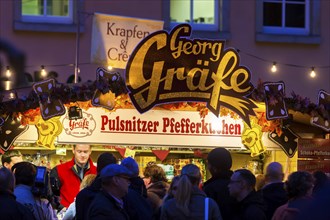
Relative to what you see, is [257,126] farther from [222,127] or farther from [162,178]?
[162,178]

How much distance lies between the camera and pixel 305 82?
15578mm

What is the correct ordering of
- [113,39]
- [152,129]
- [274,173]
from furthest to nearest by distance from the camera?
[113,39] → [152,129] → [274,173]

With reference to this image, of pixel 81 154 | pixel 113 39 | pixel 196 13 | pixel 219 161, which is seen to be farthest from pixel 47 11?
pixel 219 161

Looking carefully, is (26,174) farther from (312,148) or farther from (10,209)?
(312,148)

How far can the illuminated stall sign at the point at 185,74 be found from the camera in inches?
427

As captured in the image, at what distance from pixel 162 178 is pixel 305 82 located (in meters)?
7.27

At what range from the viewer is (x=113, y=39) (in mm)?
11703

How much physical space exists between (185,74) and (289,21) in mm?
5480

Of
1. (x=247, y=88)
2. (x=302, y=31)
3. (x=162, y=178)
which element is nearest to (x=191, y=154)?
(x=247, y=88)

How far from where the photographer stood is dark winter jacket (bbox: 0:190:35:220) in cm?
632

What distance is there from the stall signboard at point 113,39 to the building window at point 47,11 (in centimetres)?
301

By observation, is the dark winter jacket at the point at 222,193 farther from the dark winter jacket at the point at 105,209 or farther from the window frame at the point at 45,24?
the window frame at the point at 45,24

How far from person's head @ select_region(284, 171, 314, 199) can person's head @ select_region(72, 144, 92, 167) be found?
12.0ft

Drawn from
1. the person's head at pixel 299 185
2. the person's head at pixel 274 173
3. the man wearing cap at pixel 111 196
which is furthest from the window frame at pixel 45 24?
the man wearing cap at pixel 111 196
